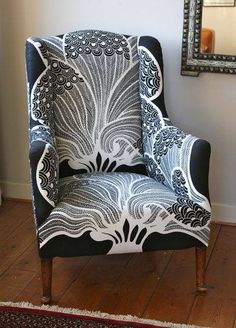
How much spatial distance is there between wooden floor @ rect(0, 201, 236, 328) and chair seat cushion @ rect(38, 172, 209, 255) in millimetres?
246

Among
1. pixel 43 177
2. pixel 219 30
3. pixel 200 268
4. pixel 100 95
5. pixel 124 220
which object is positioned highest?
pixel 219 30

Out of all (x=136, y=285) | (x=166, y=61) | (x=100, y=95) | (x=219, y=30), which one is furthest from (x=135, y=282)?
(x=219, y=30)

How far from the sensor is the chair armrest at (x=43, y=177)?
1896 millimetres

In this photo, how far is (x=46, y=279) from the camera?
6.58ft

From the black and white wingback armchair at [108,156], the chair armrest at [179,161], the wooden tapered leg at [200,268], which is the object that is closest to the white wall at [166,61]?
the black and white wingback armchair at [108,156]

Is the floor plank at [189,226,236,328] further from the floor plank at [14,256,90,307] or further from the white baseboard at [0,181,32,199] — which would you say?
the white baseboard at [0,181,32,199]

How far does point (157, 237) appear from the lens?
1.94 meters

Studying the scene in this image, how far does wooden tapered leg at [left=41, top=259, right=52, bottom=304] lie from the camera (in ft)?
6.49

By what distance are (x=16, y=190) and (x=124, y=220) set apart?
4.08 ft

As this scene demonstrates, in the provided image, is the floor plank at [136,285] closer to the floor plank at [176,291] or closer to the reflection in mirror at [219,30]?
the floor plank at [176,291]

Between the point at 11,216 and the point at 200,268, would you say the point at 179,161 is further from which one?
the point at 11,216

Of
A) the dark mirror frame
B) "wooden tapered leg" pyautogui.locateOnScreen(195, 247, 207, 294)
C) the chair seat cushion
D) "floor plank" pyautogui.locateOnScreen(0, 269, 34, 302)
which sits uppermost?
the dark mirror frame

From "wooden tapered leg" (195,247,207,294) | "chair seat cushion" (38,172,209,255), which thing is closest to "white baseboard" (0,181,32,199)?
"chair seat cushion" (38,172,209,255)

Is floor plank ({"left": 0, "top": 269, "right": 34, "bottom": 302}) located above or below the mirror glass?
below
